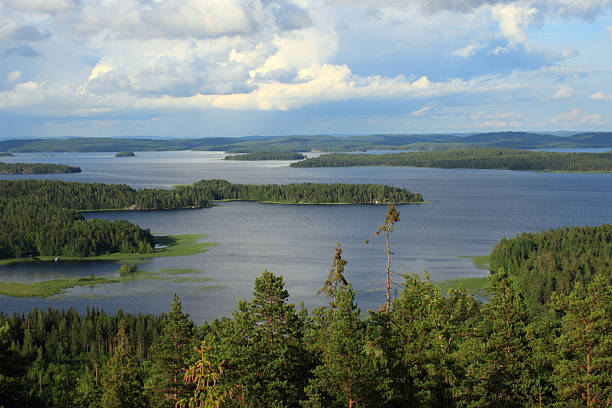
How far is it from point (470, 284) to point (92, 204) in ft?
410

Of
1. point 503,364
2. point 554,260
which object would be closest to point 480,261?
point 554,260

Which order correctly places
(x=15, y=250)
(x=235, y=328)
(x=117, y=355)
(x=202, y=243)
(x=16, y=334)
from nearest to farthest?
(x=235, y=328), (x=117, y=355), (x=16, y=334), (x=15, y=250), (x=202, y=243)

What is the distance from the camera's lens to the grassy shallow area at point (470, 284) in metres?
72.1

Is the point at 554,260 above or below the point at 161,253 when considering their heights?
above

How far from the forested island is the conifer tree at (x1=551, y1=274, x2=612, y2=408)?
85.6 m

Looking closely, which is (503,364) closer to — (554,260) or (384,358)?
(384,358)

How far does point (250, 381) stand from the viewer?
25625mm

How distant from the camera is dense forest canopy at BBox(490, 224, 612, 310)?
70.9m

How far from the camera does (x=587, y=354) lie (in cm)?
2733

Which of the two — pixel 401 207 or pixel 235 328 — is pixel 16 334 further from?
pixel 401 207

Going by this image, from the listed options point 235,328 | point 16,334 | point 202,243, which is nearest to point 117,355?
point 235,328

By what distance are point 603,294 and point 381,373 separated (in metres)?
11.7

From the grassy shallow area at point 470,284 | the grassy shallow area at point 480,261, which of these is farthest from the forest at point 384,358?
the grassy shallow area at point 480,261

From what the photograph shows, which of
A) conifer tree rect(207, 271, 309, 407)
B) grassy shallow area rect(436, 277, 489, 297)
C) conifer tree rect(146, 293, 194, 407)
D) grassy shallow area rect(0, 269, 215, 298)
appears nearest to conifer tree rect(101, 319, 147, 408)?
conifer tree rect(146, 293, 194, 407)
